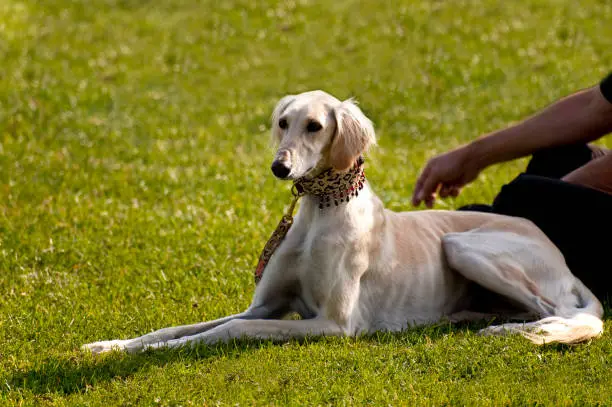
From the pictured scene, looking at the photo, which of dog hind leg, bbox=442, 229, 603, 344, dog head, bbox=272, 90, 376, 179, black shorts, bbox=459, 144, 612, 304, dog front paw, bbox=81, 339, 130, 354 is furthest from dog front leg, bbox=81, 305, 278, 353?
black shorts, bbox=459, 144, 612, 304

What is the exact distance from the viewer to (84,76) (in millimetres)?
14633

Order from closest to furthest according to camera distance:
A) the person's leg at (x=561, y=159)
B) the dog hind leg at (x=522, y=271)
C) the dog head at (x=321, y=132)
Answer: the dog head at (x=321, y=132) < the dog hind leg at (x=522, y=271) < the person's leg at (x=561, y=159)

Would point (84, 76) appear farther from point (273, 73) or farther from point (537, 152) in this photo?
point (537, 152)

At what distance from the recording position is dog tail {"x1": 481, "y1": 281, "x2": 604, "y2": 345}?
17.7 feet

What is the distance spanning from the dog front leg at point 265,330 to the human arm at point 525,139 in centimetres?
158

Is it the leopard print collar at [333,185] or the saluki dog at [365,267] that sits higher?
the leopard print collar at [333,185]

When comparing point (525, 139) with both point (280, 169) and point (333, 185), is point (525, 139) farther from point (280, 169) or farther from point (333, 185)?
point (280, 169)

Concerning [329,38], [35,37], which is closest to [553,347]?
[329,38]

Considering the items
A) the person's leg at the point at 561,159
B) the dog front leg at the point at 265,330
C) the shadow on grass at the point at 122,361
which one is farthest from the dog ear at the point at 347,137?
the person's leg at the point at 561,159

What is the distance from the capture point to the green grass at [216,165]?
4977 millimetres

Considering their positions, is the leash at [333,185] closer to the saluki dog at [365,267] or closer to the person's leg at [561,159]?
the saluki dog at [365,267]

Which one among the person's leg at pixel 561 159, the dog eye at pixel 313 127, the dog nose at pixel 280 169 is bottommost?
the person's leg at pixel 561 159

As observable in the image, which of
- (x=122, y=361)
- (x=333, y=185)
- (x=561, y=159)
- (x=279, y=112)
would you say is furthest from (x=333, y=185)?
(x=561, y=159)

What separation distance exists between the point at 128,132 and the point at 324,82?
12.6 feet
